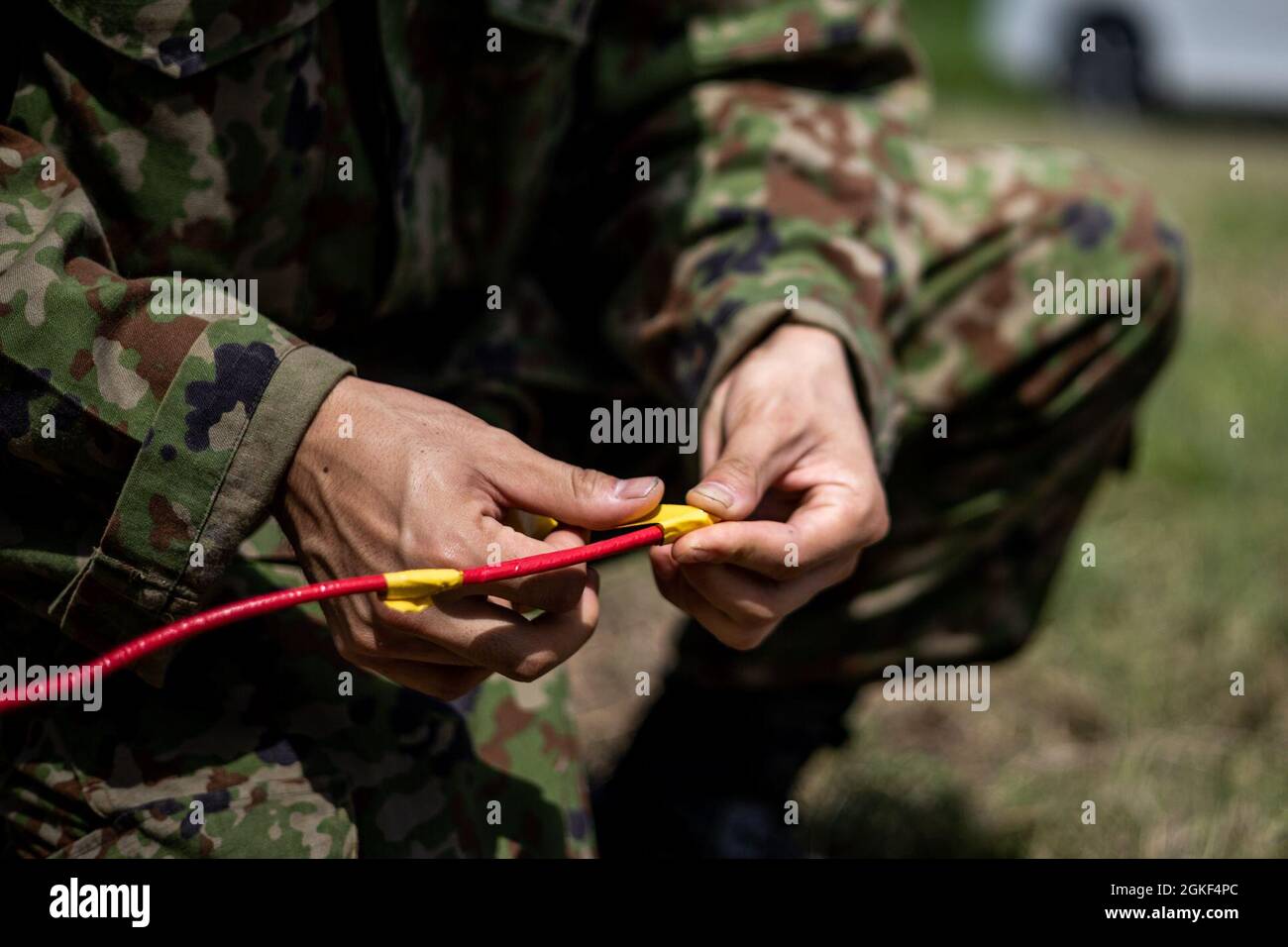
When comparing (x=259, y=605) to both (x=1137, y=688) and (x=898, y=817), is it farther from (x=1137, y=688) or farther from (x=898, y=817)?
(x=1137, y=688)


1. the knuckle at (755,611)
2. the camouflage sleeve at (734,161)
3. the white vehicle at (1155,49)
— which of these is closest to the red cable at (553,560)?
the knuckle at (755,611)

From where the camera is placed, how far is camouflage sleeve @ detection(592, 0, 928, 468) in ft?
4.48

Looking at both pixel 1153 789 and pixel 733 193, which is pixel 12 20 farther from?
pixel 1153 789

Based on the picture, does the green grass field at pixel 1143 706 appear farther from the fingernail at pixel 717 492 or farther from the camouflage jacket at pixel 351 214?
the fingernail at pixel 717 492

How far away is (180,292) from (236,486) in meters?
0.17

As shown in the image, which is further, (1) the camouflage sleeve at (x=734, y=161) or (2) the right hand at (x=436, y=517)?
(1) the camouflage sleeve at (x=734, y=161)

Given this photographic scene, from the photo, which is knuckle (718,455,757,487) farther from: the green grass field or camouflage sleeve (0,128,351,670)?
the green grass field

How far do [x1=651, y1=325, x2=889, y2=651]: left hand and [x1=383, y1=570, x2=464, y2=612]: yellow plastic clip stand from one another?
21cm

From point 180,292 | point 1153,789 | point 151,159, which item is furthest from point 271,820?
point 1153,789

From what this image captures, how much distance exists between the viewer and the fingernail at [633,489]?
989 mm

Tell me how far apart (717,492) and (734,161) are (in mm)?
520

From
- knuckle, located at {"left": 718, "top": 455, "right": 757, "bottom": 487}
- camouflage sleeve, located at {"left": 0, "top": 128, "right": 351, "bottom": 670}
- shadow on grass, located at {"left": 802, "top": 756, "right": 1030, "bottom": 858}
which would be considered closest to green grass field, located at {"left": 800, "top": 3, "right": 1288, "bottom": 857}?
shadow on grass, located at {"left": 802, "top": 756, "right": 1030, "bottom": 858}

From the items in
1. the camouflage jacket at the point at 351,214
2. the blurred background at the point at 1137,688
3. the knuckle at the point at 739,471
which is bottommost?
the blurred background at the point at 1137,688

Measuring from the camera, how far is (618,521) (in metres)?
1.00
